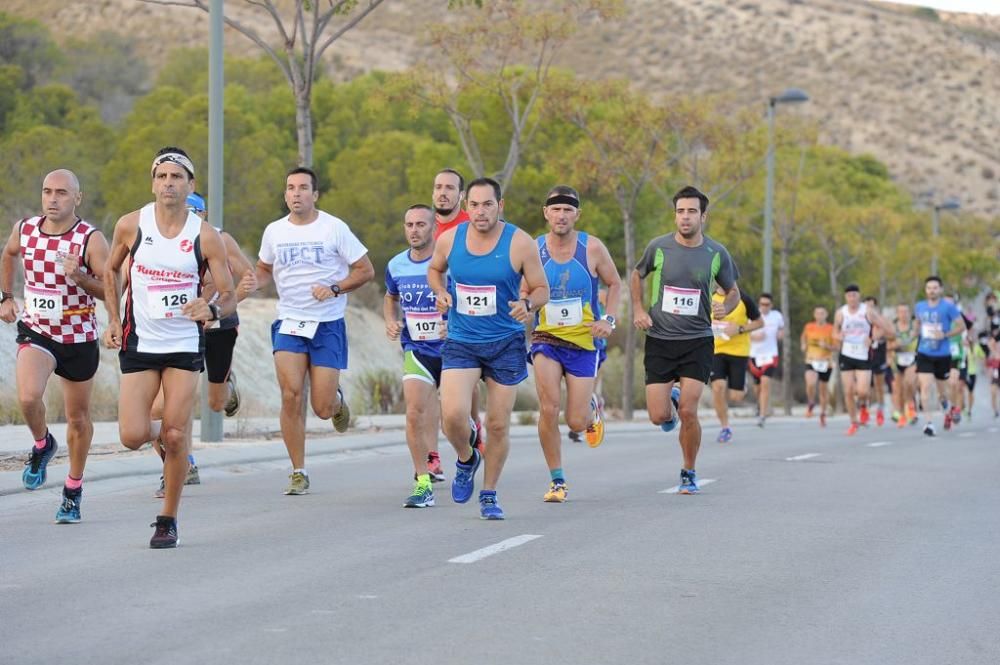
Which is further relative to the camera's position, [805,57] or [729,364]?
[805,57]

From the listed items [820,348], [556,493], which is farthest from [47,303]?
[820,348]

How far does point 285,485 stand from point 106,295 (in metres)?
4.41

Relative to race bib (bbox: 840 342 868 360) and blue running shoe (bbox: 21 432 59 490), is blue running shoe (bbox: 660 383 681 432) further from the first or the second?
race bib (bbox: 840 342 868 360)

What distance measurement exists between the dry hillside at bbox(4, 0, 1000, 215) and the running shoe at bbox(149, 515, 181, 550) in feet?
276

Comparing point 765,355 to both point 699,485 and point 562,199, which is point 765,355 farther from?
point 562,199

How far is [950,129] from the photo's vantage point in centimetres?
9906

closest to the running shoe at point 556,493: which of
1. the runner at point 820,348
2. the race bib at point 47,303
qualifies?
the race bib at point 47,303

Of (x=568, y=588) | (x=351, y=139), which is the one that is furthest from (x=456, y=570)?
(x=351, y=139)

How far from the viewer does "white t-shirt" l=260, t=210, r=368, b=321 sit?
42.0ft

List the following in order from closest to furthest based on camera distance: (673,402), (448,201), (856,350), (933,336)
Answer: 1. (448,201)
2. (673,402)
3. (856,350)
4. (933,336)

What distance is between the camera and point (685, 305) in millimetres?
13508

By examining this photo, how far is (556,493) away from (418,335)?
1.58 m

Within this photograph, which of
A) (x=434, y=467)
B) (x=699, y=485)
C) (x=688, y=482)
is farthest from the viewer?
(x=699, y=485)

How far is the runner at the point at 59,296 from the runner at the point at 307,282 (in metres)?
1.53
